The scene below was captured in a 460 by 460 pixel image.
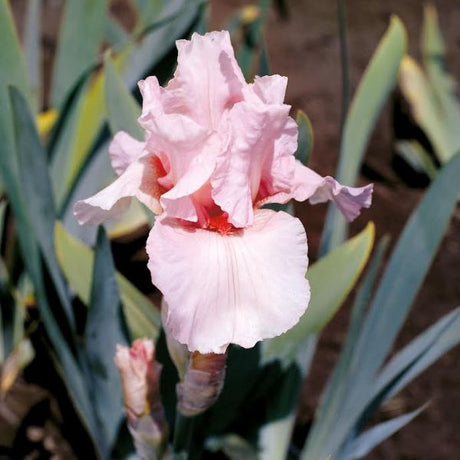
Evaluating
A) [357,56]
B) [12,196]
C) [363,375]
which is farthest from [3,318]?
[357,56]

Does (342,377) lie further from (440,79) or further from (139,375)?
(440,79)

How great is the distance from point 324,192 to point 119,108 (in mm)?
400

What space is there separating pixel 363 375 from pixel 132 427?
1.07ft

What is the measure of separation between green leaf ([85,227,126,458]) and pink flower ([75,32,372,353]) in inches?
6.9

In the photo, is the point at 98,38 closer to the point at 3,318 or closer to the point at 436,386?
the point at 3,318

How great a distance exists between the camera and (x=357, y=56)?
249 centimetres

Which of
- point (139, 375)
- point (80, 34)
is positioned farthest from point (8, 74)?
point (139, 375)

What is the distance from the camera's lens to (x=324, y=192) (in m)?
0.63

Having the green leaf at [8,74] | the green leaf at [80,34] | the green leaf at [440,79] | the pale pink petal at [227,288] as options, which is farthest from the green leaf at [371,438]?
the green leaf at [440,79]

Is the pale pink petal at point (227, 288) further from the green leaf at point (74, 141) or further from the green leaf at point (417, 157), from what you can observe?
the green leaf at point (417, 157)

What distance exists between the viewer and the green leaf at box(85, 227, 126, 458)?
79 cm

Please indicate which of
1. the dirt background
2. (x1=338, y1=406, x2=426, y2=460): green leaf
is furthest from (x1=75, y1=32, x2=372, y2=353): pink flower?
the dirt background

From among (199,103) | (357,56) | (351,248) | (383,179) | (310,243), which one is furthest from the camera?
(357,56)

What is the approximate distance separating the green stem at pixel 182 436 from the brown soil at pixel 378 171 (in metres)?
0.52
